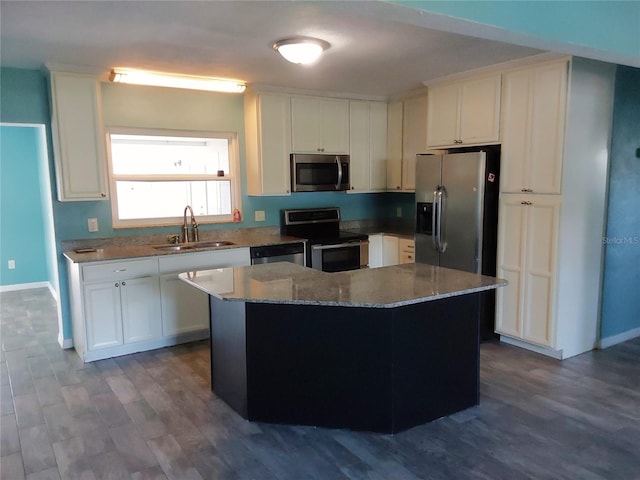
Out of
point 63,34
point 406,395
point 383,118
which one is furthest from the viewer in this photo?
point 383,118

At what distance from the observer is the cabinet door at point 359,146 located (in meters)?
5.23

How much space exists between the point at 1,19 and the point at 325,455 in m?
2.95

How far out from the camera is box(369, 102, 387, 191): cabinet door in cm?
535

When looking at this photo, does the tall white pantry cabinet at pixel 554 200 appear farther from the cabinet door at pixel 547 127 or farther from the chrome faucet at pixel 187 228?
the chrome faucet at pixel 187 228

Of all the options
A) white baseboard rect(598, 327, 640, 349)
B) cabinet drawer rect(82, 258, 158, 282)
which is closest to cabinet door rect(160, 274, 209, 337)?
cabinet drawer rect(82, 258, 158, 282)

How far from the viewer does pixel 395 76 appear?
14.0 ft

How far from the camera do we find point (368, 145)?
5.36 metres

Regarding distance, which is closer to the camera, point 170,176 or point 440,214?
point 440,214

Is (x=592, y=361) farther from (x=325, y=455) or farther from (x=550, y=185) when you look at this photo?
(x=325, y=455)

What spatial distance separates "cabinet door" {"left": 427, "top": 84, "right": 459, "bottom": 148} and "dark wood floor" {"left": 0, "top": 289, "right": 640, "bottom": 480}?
200 cm

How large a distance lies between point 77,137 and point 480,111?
132 inches

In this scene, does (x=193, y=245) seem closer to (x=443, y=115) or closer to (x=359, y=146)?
(x=359, y=146)

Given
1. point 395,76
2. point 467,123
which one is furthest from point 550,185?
point 395,76

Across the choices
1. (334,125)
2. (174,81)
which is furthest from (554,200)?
(174,81)
